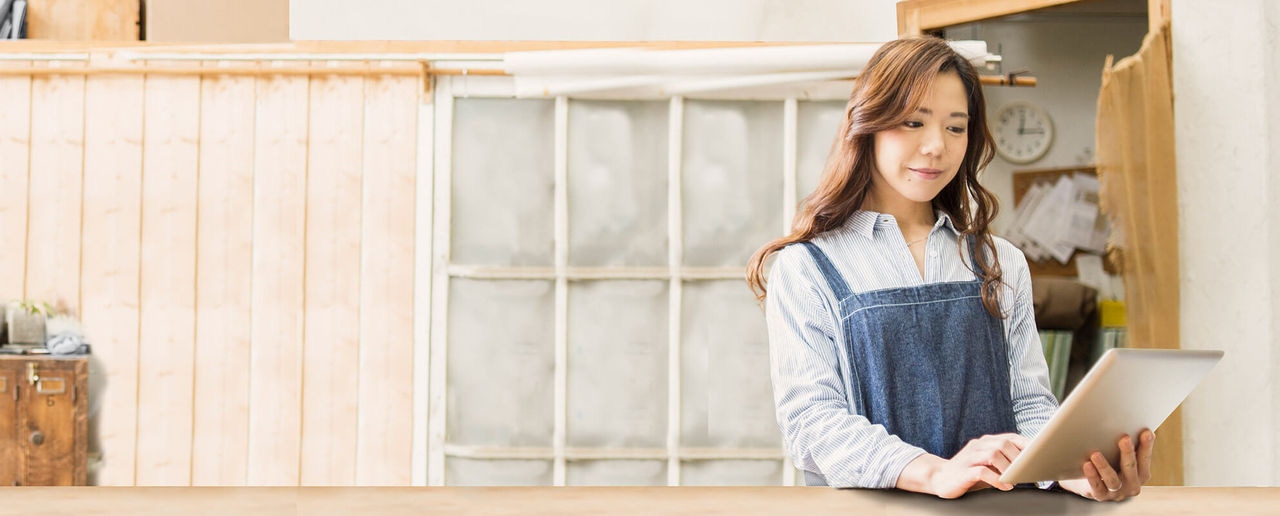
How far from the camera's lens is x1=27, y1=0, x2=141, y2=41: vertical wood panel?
9.29ft

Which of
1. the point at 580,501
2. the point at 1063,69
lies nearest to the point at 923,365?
the point at 580,501

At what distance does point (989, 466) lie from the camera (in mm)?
825

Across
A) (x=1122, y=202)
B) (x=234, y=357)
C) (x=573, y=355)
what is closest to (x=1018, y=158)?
(x=1122, y=202)

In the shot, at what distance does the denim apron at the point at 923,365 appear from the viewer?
40.9 inches

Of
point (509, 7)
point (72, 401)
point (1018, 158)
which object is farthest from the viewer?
point (1018, 158)

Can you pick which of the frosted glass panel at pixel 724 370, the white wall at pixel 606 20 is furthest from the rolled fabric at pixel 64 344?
the frosted glass panel at pixel 724 370

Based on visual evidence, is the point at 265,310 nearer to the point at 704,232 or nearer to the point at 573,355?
the point at 573,355

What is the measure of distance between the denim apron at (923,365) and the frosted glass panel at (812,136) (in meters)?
1.31

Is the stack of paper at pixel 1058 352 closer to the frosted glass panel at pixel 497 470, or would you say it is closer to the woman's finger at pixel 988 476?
the frosted glass panel at pixel 497 470

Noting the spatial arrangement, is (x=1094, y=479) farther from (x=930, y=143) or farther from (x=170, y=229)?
(x=170, y=229)

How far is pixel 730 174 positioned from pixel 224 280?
51.2 inches

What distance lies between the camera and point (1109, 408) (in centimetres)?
71

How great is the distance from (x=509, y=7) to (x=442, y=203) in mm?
778

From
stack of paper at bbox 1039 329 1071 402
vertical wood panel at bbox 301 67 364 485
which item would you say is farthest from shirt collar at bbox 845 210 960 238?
stack of paper at bbox 1039 329 1071 402
